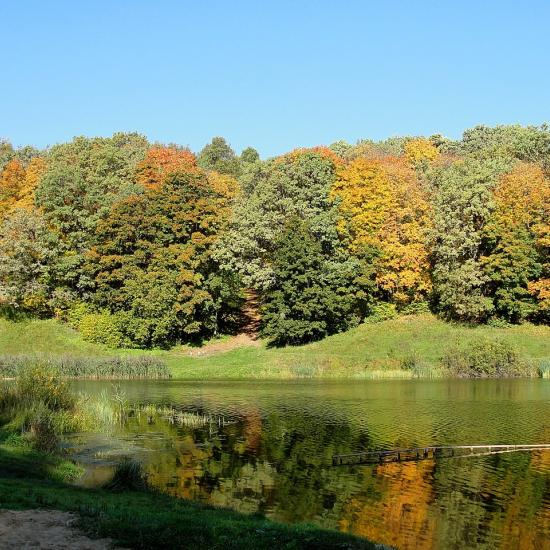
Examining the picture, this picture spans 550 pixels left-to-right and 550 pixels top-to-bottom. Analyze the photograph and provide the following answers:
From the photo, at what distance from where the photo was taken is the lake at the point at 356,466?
1908 centimetres

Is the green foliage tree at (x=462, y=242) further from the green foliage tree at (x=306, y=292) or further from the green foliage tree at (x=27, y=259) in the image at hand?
the green foliage tree at (x=27, y=259)

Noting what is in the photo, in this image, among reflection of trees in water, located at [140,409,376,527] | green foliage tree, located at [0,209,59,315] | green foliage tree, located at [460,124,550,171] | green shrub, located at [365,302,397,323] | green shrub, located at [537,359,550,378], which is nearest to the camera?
reflection of trees in water, located at [140,409,376,527]

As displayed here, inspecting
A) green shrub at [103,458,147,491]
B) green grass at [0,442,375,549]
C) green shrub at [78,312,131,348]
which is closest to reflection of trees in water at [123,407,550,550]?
green shrub at [103,458,147,491]

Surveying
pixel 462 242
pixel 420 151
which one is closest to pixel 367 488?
pixel 462 242

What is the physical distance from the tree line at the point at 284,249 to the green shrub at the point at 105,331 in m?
0.13

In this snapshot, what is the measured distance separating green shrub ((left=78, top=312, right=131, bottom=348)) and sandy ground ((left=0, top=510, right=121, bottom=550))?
5659 centimetres

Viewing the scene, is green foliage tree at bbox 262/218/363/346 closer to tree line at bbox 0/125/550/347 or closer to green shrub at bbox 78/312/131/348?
tree line at bbox 0/125/550/347

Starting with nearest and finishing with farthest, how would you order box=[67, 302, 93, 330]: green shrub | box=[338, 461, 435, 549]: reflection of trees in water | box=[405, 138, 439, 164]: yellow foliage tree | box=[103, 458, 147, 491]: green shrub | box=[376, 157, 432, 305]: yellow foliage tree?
box=[338, 461, 435, 549]: reflection of trees in water, box=[103, 458, 147, 491]: green shrub, box=[376, 157, 432, 305]: yellow foliage tree, box=[67, 302, 93, 330]: green shrub, box=[405, 138, 439, 164]: yellow foliage tree

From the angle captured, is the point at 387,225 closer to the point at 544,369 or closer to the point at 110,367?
the point at 544,369

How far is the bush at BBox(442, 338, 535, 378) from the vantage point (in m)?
57.5

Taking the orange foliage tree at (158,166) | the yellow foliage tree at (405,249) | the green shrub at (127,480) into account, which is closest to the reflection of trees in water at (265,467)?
the green shrub at (127,480)

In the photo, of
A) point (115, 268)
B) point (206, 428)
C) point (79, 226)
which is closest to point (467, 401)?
point (206, 428)

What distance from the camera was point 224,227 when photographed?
75.4m

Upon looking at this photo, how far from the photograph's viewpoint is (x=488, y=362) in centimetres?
5784
